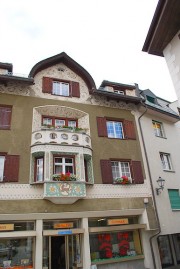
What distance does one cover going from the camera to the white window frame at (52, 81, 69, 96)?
55.3 ft

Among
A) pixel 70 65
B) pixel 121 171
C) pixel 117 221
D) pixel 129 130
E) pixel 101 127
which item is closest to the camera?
pixel 117 221

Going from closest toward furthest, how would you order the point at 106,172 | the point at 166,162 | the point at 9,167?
1. the point at 9,167
2. the point at 106,172
3. the point at 166,162

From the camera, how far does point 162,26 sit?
891 centimetres

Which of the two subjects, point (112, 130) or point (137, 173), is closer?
point (137, 173)

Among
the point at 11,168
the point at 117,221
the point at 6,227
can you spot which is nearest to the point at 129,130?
the point at 117,221

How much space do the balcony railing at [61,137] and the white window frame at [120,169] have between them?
2250 millimetres

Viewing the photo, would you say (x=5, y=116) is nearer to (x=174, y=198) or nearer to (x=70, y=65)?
(x=70, y=65)

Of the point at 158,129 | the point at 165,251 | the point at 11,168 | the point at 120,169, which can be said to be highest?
the point at 158,129

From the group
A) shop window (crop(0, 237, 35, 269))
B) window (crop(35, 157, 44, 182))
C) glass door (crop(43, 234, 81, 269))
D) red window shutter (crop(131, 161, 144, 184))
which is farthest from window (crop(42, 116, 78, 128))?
shop window (crop(0, 237, 35, 269))

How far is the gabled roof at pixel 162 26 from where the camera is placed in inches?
323

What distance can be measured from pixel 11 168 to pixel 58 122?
4.44 meters

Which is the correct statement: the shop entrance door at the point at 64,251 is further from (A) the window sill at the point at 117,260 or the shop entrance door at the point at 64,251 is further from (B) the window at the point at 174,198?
(B) the window at the point at 174,198

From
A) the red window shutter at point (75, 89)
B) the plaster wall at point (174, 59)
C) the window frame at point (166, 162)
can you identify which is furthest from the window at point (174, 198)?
the plaster wall at point (174, 59)

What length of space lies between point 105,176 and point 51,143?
382 cm
